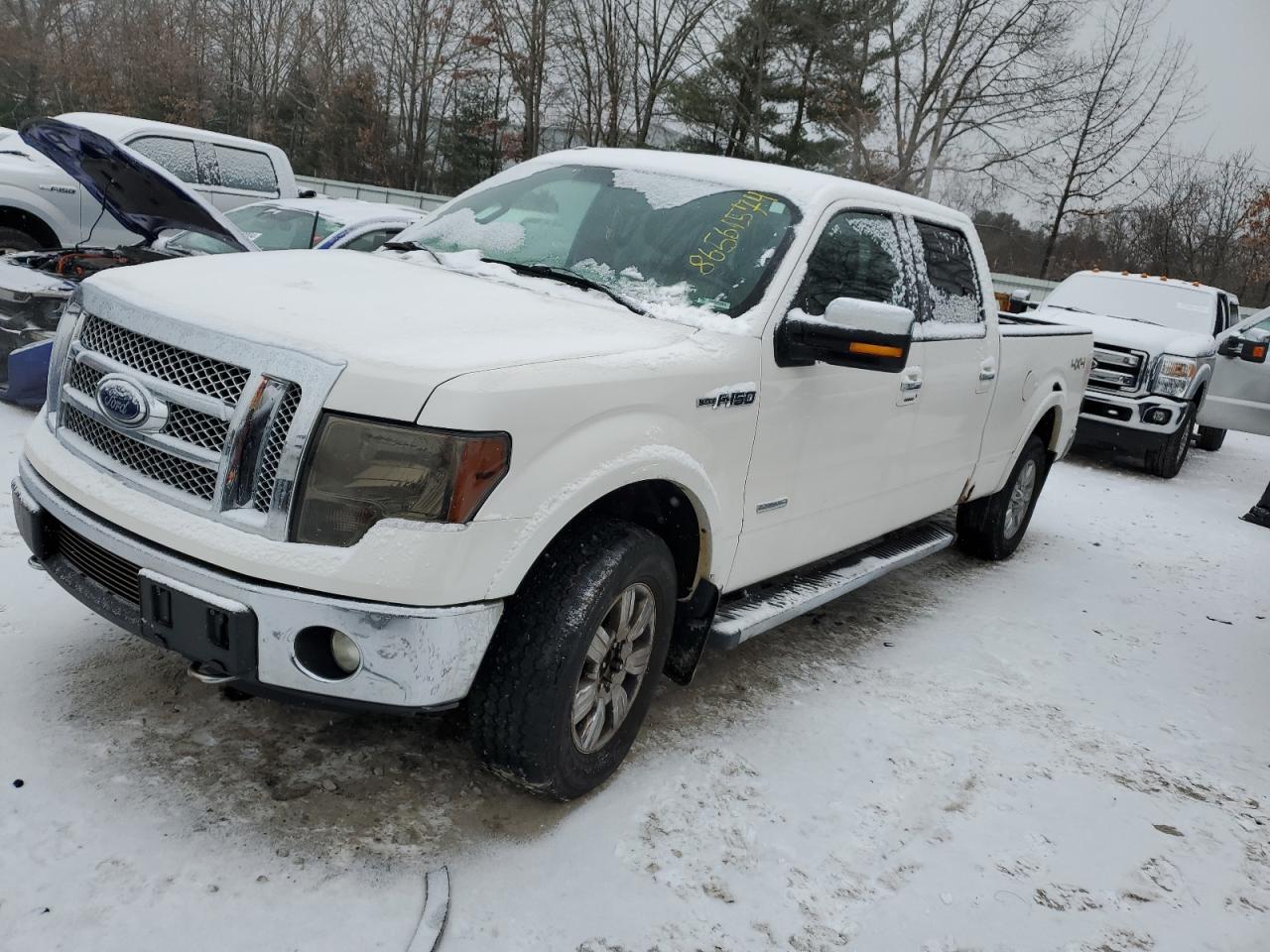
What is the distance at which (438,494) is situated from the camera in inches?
91.8

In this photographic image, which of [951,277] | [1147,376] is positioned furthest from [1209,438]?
[951,277]

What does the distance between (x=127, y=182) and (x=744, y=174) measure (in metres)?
4.13

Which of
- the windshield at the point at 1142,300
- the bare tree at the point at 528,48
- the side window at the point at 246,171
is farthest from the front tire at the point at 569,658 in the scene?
the bare tree at the point at 528,48

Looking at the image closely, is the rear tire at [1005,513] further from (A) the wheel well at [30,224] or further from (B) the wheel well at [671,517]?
(A) the wheel well at [30,224]

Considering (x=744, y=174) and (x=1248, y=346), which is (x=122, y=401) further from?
(x=1248, y=346)

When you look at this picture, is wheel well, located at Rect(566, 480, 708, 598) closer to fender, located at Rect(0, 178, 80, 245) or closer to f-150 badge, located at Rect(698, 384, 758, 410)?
f-150 badge, located at Rect(698, 384, 758, 410)

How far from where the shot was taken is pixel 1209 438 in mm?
12766

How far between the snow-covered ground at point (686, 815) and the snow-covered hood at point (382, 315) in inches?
45.8

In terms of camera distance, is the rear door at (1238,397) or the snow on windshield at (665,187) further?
the rear door at (1238,397)

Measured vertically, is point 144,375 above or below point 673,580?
above

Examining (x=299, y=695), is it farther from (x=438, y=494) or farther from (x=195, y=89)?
(x=195, y=89)

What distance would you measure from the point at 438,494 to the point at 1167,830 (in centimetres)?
261

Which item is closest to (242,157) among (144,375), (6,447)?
(6,447)

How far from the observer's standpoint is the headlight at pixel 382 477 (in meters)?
2.30
